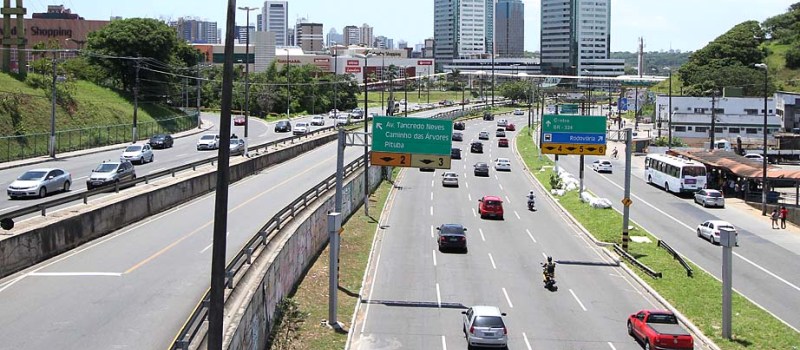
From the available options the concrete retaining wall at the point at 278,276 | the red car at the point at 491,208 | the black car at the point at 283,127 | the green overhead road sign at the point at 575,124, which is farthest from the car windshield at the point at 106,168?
the black car at the point at 283,127

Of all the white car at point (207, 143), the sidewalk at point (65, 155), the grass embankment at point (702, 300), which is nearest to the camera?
the grass embankment at point (702, 300)

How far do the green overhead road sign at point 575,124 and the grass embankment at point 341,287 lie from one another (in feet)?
40.8

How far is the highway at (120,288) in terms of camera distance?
17.9 m

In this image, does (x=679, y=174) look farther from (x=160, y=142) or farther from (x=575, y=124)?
(x=160, y=142)

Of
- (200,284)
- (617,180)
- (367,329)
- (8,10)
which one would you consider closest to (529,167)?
(617,180)

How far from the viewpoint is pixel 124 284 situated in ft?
74.2

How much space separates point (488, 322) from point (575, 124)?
26.1 m

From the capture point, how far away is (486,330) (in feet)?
82.6

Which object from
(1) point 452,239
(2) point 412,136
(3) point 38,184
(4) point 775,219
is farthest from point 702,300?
(3) point 38,184

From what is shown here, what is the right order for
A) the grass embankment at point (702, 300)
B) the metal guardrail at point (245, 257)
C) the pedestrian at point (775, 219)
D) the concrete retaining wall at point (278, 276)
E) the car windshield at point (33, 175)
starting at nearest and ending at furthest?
1. the metal guardrail at point (245, 257)
2. the concrete retaining wall at point (278, 276)
3. the grass embankment at point (702, 300)
4. the car windshield at point (33, 175)
5. the pedestrian at point (775, 219)

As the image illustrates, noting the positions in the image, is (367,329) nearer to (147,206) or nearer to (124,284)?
(124,284)

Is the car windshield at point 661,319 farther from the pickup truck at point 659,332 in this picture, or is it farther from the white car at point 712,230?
the white car at point 712,230

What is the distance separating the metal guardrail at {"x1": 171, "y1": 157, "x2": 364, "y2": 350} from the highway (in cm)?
115

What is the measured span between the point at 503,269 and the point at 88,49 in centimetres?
7088
